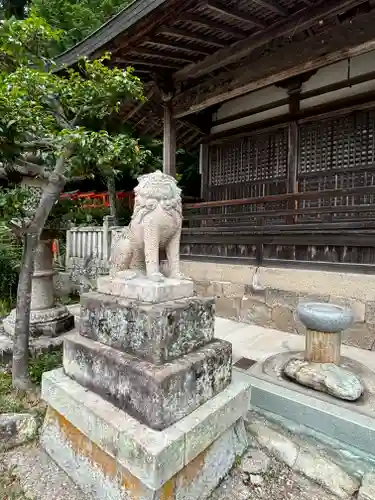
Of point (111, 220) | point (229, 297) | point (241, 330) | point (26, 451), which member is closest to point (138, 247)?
point (26, 451)

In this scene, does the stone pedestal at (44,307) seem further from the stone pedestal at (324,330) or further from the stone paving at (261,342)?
the stone pedestal at (324,330)

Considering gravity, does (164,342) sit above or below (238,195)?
below

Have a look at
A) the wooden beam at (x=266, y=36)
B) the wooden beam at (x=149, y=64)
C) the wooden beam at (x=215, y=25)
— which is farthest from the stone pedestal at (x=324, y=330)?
the wooden beam at (x=149, y=64)

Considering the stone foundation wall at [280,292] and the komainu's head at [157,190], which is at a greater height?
the komainu's head at [157,190]

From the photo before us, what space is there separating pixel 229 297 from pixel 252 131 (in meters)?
4.00

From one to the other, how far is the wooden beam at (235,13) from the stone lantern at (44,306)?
3.64m

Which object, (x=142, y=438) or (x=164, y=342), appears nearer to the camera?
(x=142, y=438)

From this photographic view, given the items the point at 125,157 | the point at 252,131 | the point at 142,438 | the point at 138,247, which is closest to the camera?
the point at 142,438

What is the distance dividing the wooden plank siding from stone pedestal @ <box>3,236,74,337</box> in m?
2.53

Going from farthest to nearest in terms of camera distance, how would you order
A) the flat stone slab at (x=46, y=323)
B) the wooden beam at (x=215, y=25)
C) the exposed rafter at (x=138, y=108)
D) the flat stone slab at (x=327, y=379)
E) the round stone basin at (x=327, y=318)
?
the exposed rafter at (x=138, y=108)
the flat stone slab at (x=46, y=323)
the wooden beam at (x=215, y=25)
the round stone basin at (x=327, y=318)
the flat stone slab at (x=327, y=379)

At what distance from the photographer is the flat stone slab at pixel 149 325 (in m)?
1.88

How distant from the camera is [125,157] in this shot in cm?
289

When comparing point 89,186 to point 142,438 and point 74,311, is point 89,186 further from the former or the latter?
point 142,438

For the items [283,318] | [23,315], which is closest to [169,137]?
[283,318]
